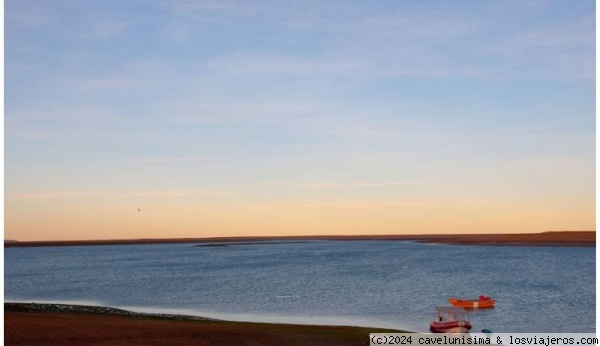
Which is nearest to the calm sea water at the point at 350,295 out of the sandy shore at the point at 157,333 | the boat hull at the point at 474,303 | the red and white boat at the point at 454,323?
the boat hull at the point at 474,303

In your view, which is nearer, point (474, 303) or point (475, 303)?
point (474, 303)

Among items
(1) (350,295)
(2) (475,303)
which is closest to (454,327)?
(2) (475,303)

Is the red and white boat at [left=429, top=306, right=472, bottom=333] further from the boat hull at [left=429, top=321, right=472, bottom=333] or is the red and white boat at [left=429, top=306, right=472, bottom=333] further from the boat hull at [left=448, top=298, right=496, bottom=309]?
the boat hull at [left=448, top=298, right=496, bottom=309]

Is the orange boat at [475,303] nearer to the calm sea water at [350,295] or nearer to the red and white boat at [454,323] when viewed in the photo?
the calm sea water at [350,295]

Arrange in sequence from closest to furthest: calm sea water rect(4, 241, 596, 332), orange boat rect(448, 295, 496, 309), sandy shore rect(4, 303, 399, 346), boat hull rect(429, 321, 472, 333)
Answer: sandy shore rect(4, 303, 399, 346)
boat hull rect(429, 321, 472, 333)
calm sea water rect(4, 241, 596, 332)
orange boat rect(448, 295, 496, 309)

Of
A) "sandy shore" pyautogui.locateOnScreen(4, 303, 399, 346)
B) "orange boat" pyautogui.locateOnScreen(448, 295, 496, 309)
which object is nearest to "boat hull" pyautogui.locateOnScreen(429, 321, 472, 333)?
"sandy shore" pyautogui.locateOnScreen(4, 303, 399, 346)

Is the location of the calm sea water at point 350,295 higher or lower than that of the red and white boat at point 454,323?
lower

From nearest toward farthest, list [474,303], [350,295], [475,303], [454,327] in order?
[454,327] < [474,303] < [475,303] < [350,295]

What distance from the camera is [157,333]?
28.4 m

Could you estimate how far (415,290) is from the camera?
56656mm

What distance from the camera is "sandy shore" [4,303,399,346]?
2631cm

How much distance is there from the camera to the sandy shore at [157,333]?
1036 inches

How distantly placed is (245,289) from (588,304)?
27635mm

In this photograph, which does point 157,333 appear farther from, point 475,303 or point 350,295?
point 350,295
